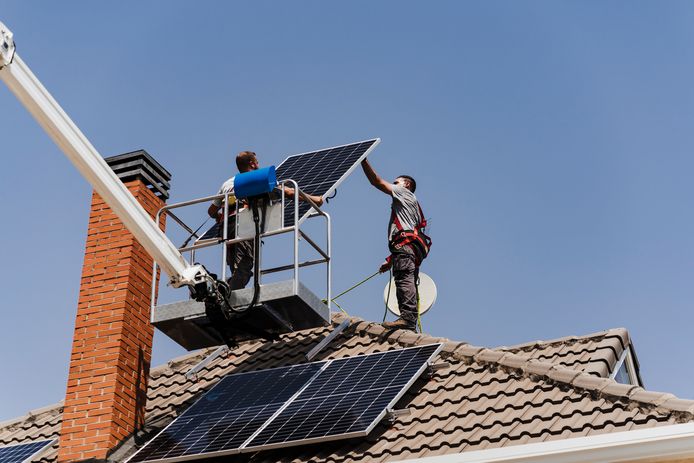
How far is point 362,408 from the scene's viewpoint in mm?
11523

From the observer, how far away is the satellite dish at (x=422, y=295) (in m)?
16.4

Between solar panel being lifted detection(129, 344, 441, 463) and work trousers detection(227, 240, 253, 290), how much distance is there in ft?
3.62

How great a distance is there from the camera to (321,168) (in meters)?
14.8

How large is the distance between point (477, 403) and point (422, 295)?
531 cm

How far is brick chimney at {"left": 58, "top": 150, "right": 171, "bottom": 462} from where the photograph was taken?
1245 centimetres

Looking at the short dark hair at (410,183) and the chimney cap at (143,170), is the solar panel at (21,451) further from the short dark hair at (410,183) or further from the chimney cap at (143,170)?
the short dark hair at (410,183)

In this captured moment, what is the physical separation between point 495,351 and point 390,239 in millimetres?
2856

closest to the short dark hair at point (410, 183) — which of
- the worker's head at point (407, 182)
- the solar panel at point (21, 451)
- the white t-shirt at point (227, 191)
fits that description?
the worker's head at point (407, 182)

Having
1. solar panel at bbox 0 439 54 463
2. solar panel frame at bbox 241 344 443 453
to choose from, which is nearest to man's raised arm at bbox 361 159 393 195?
solar panel frame at bbox 241 344 443 453

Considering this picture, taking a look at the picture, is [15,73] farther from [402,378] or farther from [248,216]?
[402,378]

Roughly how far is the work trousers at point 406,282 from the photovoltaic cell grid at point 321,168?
50.6 inches

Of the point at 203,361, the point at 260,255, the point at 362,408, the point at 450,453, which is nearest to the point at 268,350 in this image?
the point at 203,361

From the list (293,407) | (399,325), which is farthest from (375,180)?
(293,407)

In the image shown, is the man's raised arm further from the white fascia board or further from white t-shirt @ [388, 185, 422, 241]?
the white fascia board
